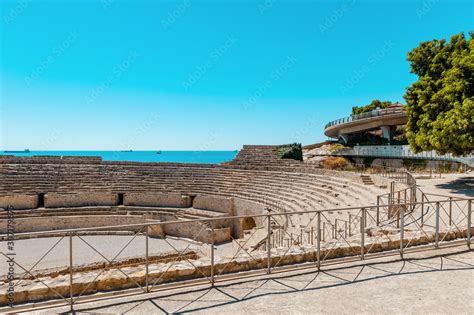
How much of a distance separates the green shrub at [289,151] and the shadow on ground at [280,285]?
23.5 meters

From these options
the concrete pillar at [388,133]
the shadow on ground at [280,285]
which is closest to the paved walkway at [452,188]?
the shadow on ground at [280,285]

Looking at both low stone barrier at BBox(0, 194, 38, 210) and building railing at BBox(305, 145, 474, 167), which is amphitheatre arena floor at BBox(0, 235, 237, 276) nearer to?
low stone barrier at BBox(0, 194, 38, 210)

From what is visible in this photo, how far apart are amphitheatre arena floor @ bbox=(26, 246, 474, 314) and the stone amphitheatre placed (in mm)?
409

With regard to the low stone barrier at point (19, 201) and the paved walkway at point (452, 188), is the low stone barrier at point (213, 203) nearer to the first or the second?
the low stone barrier at point (19, 201)

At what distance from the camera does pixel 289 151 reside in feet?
102

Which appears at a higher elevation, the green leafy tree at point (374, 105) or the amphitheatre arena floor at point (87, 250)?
the green leafy tree at point (374, 105)

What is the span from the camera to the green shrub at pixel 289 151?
3084 centimetres

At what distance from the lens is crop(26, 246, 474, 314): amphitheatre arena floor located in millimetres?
5133

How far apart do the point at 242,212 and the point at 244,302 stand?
690 inches

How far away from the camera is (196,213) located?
23656mm

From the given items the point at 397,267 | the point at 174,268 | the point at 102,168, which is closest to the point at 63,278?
the point at 174,268

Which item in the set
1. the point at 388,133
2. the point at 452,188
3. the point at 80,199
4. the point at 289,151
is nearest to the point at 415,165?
the point at 289,151

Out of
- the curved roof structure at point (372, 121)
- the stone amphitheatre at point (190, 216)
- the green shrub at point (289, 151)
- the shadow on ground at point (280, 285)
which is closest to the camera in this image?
the shadow on ground at point (280, 285)

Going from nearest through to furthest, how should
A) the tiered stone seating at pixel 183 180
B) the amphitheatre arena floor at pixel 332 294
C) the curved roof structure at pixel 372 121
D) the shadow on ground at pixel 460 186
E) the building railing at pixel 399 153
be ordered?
1. the amphitheatre arena floor at pixel 332 294
2. the shadow on ground at pixel 460 186
3. the tiered stone seating at pixel 183 180
4. the building railing at pixel 399 153
5. the curved roof structure at pixel 372 121
